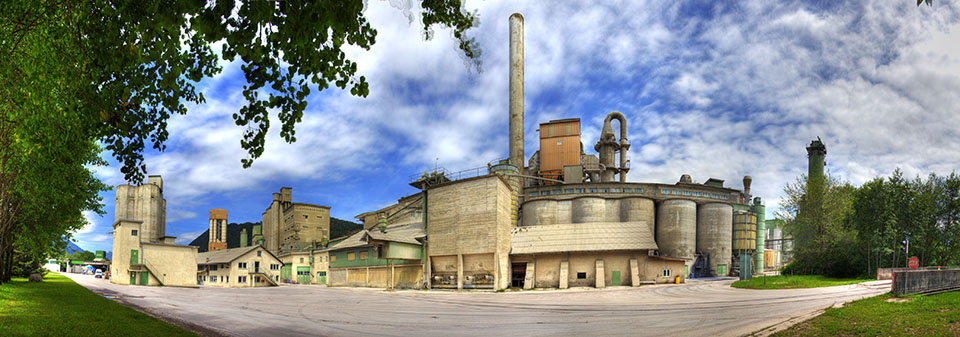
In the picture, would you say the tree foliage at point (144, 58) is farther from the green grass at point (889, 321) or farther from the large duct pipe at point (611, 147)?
the large duct pipe at point (611, 147)

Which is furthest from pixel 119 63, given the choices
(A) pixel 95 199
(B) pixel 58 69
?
(A) pixel 95 199

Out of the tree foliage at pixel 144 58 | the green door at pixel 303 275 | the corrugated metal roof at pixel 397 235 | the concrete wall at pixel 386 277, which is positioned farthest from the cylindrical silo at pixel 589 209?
the tree foliage at pixel 144 58

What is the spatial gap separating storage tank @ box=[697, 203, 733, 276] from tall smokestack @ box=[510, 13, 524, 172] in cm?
2573

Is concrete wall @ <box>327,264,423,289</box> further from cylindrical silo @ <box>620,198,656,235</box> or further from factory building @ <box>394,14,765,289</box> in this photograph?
cylindrical silo @ <box>620,198,656,235</box>

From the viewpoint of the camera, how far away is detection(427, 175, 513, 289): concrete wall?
4059cm

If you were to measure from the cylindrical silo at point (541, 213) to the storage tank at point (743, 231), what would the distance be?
978 inches

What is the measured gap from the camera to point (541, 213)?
6241 cm

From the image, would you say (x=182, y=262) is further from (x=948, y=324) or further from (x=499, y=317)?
(x=948, y=324)

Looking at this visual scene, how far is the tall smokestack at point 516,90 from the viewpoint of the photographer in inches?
2795

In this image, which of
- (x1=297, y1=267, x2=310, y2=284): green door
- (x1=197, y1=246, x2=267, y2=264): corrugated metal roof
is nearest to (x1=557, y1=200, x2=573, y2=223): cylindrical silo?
(x1=197, y1=246, x2=267, y2=264): corrugated metal roof

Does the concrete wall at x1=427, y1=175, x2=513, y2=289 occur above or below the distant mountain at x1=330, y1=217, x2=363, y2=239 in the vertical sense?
above

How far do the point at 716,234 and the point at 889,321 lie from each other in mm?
54116

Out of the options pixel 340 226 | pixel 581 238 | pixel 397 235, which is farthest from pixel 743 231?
pixel 340 226

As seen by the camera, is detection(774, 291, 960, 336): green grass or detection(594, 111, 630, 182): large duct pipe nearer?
detection(774, 291, 960, 336): green grass
